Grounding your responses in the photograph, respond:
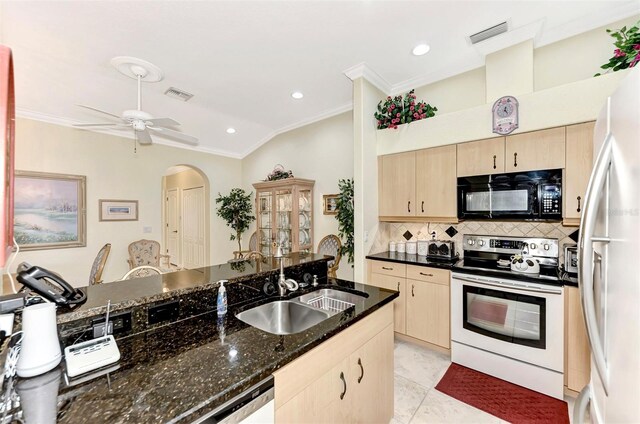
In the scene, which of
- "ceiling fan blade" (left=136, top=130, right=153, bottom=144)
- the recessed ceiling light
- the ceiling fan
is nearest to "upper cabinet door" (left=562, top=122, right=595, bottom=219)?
the recessed ceiling light

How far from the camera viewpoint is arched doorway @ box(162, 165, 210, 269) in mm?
5914

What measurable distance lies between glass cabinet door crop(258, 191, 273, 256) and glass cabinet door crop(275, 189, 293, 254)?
0.17m

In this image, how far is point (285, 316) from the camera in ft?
5.66

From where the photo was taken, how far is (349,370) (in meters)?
1.42

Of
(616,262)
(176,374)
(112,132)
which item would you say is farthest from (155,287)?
(112,132)

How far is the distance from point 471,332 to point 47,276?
3.01 metres

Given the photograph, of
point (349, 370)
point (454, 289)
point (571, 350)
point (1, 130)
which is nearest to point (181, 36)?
point (1, 130)

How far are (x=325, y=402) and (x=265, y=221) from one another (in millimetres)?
4059

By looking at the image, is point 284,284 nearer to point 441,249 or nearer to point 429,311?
point 429,311

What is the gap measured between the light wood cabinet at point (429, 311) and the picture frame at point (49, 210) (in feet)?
16.1

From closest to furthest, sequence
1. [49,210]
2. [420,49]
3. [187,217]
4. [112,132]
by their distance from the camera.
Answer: [420,49] → [49,210] → [112,132] → [187,217]

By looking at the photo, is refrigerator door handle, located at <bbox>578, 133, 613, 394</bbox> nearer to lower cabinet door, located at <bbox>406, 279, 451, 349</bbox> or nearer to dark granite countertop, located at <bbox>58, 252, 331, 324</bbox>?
dark granite countertop, located at <bbox>58, 252, 331, 324</bbox>

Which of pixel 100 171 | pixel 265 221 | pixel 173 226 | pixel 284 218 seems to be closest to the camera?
pixel 100 171

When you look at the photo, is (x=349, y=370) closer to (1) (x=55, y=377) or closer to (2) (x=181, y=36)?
(1) (x=55, y=377)
